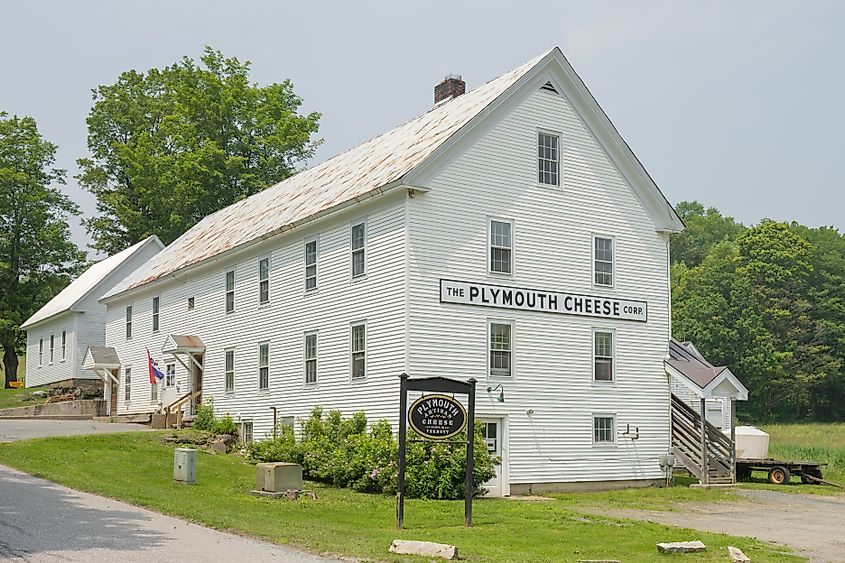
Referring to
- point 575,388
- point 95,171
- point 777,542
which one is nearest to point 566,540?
point 777,542

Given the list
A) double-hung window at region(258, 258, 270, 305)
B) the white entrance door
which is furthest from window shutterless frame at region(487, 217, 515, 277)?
double-hung window at region(258, 258, 270, 305)

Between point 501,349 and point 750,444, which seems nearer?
point 501,349

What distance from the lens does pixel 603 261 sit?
28.4 metres

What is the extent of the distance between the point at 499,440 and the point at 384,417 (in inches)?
118

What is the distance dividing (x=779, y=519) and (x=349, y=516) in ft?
29.3

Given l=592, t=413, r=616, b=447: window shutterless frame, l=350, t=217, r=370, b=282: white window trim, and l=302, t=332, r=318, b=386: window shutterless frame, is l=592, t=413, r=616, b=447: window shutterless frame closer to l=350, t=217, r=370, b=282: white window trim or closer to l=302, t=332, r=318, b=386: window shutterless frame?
l=350, t=217, r=370, b=282: white window trim

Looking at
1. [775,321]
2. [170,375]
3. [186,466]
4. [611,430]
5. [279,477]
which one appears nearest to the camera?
[279,477]

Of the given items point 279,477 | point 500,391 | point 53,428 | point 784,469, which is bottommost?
point 784,469

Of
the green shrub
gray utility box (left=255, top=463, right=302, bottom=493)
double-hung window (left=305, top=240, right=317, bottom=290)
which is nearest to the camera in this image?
gray utility box (left=255, top=463, right=302, bottom=493)

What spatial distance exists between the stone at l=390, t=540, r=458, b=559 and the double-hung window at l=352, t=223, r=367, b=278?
1248cm

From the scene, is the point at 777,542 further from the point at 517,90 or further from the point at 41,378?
the point at 41,378

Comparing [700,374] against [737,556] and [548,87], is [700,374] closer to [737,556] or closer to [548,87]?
[548,87]

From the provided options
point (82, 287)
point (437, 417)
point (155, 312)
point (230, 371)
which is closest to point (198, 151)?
point (82, 287)

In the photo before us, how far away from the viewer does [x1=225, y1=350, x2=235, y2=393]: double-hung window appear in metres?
32.8
